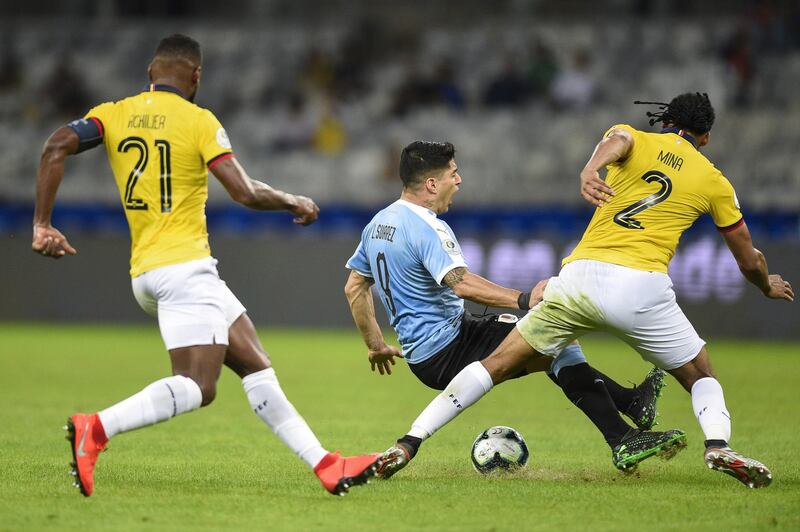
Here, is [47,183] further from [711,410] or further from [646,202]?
[711,410]

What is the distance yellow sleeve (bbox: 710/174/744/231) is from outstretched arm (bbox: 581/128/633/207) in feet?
1.93

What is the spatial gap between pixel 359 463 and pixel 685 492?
6.14 feet

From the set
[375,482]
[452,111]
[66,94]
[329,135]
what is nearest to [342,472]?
[375,482]

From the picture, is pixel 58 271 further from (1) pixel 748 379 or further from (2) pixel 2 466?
(2) pixel 2 466

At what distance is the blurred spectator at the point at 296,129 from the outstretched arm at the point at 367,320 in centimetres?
1641

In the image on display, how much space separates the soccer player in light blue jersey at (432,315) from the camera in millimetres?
7375

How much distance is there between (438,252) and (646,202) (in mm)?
1252

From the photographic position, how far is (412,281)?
746cm

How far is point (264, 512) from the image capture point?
19.8ft

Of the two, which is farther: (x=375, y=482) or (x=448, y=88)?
(x=448, y=88)

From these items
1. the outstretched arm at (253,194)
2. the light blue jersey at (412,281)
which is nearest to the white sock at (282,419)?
the outstretched arm at (253,194)

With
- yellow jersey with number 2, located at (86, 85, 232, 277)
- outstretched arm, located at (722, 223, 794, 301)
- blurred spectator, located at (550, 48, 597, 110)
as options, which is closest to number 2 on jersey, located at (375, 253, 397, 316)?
yellow jersey with number 2, located at (86, 85, 232, 277)

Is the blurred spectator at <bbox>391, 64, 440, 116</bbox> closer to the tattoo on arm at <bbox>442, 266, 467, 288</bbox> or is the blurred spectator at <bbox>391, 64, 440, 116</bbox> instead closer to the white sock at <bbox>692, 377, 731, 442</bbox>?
the tattoo on arm at <bbox>442, 266, 467, 288</bbox>

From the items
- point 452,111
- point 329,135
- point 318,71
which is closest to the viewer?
point 452,111
